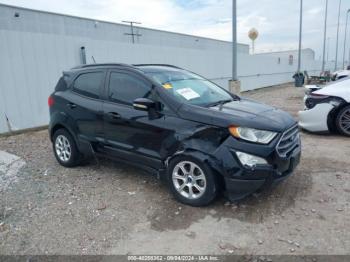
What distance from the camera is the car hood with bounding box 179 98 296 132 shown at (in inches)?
132

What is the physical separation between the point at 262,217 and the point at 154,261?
4.45 ft

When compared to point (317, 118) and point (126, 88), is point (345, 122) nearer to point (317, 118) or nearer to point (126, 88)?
point (317, 118)

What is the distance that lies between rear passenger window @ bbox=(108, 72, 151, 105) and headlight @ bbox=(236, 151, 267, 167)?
4.80 feet

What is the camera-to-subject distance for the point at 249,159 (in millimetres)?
3246

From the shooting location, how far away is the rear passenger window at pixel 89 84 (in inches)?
179

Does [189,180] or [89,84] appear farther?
[89,84]

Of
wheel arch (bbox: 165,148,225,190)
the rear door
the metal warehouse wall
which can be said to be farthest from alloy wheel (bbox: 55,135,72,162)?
the metal warehouse wall

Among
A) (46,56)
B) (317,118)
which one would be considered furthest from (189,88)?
(46,56)

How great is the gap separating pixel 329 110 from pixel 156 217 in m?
4.81

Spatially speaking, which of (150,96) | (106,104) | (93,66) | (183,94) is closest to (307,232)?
(183,94)

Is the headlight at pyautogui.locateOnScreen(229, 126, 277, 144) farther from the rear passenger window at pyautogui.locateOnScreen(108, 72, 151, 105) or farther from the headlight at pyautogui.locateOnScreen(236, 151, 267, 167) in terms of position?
the rear passenger window at pyautogui.locateOnScreen(108, 72, 151, 105)

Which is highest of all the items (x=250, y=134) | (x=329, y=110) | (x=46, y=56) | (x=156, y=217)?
(x=46, y=56)

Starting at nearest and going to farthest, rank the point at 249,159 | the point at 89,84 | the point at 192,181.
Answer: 1. the point at 249,159
2. the point at 192,181
3. the point at 89,84

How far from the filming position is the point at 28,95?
7852mm
